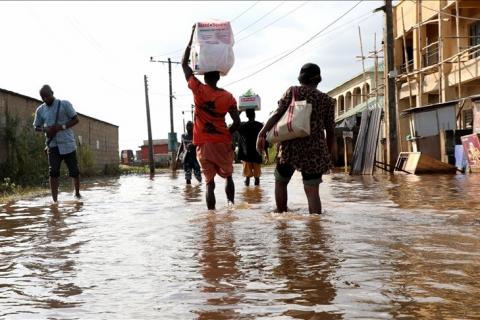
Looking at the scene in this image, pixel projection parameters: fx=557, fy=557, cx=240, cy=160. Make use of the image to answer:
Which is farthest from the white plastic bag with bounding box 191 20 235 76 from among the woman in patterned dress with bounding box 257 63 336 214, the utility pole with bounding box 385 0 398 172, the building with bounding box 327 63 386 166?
the building with bounding box 327 63 386 166

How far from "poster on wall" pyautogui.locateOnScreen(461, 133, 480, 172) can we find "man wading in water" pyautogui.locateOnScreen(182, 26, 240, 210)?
10.1m

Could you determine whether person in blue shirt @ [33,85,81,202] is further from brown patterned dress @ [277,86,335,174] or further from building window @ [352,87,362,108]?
building window @ [352,87,362,108]

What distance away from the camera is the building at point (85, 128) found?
14.2 metres

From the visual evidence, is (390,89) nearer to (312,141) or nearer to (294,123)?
(312,141)

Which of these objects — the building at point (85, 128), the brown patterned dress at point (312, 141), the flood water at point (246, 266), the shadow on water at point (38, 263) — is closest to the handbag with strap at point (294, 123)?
the brown patterned dress at point (312, 141)

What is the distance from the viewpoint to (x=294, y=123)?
5.03 metres

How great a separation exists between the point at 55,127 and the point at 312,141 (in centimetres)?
398

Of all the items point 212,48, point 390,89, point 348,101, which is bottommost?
point 212,48

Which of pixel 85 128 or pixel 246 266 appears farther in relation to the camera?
pixel 85 128

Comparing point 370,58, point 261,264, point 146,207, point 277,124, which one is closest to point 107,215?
point 146,207

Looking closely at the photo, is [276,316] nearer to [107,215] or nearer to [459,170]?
[107,215]

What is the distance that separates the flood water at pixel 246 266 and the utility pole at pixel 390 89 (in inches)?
457

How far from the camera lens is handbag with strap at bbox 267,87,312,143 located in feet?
16.5

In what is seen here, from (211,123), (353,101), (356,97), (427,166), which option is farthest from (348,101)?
(211,123)
